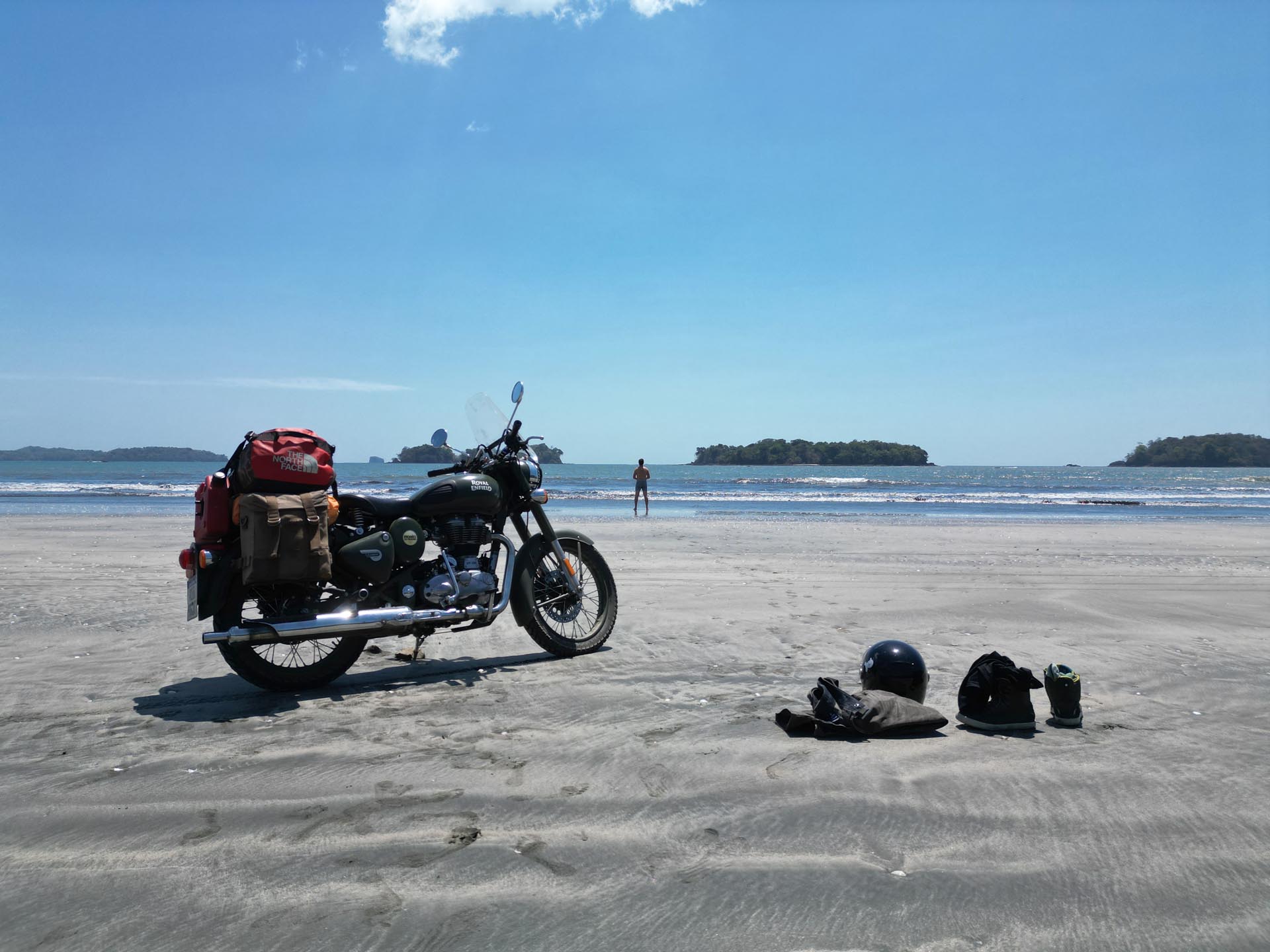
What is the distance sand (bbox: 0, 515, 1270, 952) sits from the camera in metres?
2.45

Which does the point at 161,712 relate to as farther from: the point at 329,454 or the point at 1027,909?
the point at 1027,909

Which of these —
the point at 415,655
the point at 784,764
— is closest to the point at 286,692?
the point at 415,655

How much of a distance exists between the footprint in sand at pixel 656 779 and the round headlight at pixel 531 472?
2818 millimetres

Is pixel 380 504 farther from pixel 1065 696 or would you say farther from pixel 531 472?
pixel 1065 696

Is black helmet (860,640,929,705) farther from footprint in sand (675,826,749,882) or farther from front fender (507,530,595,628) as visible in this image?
front fender (507,530,595,628)

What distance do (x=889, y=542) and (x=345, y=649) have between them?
1188cm

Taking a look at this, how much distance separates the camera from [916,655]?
4.55 meters

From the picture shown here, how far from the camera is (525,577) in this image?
5.86 meters

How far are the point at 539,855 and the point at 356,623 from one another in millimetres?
2630

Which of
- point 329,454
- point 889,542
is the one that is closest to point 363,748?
point 329,454

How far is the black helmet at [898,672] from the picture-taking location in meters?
4.43

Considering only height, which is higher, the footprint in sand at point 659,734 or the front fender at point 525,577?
the front fender at point 525,577

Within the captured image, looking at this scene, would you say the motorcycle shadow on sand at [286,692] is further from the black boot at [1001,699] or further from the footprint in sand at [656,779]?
the black boot at [1001,699]

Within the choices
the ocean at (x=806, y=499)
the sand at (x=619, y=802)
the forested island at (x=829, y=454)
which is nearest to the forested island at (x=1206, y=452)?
the forested island at (x=829, y=454)
